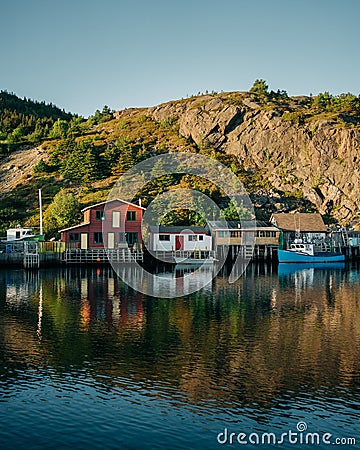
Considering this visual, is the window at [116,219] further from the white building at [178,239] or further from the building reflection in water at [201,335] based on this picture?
the building reflection in water at [201,335]

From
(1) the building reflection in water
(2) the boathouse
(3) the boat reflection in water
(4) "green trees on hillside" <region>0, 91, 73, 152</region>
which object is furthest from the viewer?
(4) "green trees on hillside" <region>0, 91, 73, 152</region>

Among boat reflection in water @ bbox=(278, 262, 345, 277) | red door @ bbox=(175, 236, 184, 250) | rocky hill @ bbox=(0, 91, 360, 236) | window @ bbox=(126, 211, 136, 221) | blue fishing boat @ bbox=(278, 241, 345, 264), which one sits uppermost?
rocky hill @ bbox=(0, 91, 360, 236)

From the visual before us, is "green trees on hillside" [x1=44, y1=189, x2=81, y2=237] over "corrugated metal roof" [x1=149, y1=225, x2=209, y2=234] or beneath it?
over

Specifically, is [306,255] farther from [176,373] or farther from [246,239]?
[176,373]

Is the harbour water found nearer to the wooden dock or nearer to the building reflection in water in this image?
the building reflection in water

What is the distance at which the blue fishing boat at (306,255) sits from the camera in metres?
85.1

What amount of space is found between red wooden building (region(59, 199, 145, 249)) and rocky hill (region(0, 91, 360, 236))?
1111 inches

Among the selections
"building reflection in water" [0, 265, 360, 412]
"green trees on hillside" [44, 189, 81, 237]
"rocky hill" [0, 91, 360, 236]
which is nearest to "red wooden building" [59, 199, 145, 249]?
"green trees on hillside" [44, 189, 81, 237]

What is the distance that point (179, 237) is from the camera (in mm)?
83938

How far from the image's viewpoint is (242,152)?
138250 millimetres

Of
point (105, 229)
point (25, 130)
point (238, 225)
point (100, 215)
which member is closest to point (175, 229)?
point (105, 229)

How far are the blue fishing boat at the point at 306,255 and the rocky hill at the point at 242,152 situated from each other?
72.6 ft

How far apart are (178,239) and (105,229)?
1233 cm

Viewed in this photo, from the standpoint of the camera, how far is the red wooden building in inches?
3019
